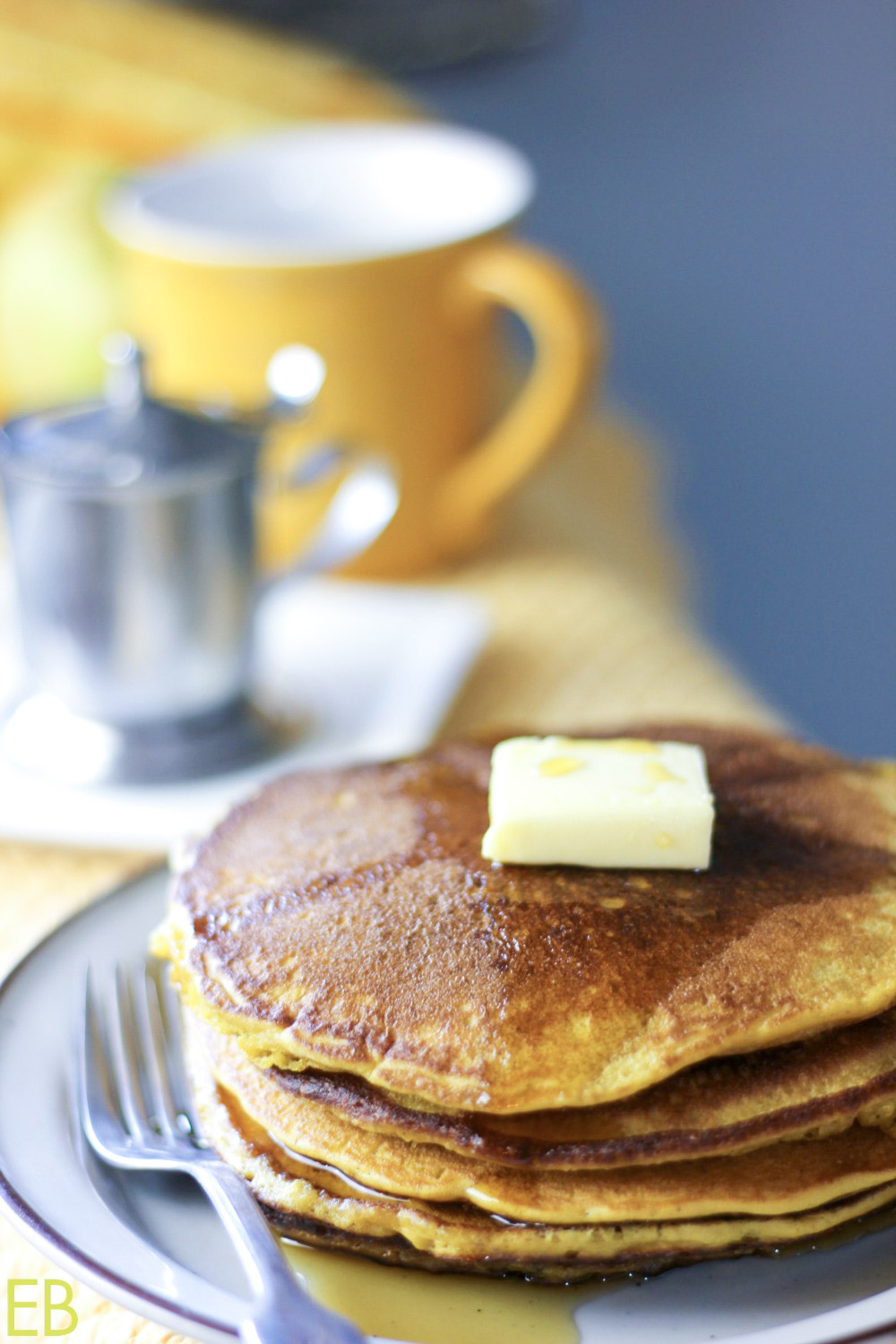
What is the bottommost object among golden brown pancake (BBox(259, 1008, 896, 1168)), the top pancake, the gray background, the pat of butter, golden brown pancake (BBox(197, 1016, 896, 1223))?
golden brown pancake (BBox(197, 1016, 896, 1223))

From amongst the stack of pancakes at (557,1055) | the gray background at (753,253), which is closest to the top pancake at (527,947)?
the stack of pancakes at (557,1055)

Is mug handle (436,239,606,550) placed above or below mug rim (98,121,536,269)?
below

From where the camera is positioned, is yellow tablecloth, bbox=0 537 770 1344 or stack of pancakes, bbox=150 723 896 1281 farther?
yellow tablecloth, bbox=0 537 770 1344

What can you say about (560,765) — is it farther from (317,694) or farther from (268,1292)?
(317,694)

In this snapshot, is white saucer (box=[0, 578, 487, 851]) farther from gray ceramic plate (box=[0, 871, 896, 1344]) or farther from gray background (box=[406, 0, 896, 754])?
gray background (box=[406, 0, 896, 754])

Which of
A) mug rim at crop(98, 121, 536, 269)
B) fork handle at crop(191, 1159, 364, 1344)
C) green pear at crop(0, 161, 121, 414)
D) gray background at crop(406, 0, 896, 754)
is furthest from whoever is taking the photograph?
gray background at crop(406, 0, 896, 754)

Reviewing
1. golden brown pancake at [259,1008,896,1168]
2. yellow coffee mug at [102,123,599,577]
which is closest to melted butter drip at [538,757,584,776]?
golden brown pancake at [259,1008,896,1168]

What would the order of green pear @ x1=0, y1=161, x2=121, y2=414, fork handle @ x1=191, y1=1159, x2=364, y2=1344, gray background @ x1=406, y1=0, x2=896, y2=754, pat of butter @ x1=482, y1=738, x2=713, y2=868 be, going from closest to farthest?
fork handle @ x1=191, y1=1159, x2=364, y2=1344
pat of butter @ x1=482, y1=738, x2=713, y2=868
green pear @ x1=0, y1=161, x2=121, y2=414
gray background @ x1=406, y1=0, x2=896, y2=754

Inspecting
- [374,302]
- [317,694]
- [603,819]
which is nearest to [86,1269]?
[603,819]

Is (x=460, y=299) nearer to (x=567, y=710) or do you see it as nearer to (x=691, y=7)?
(x=567, y=710)
